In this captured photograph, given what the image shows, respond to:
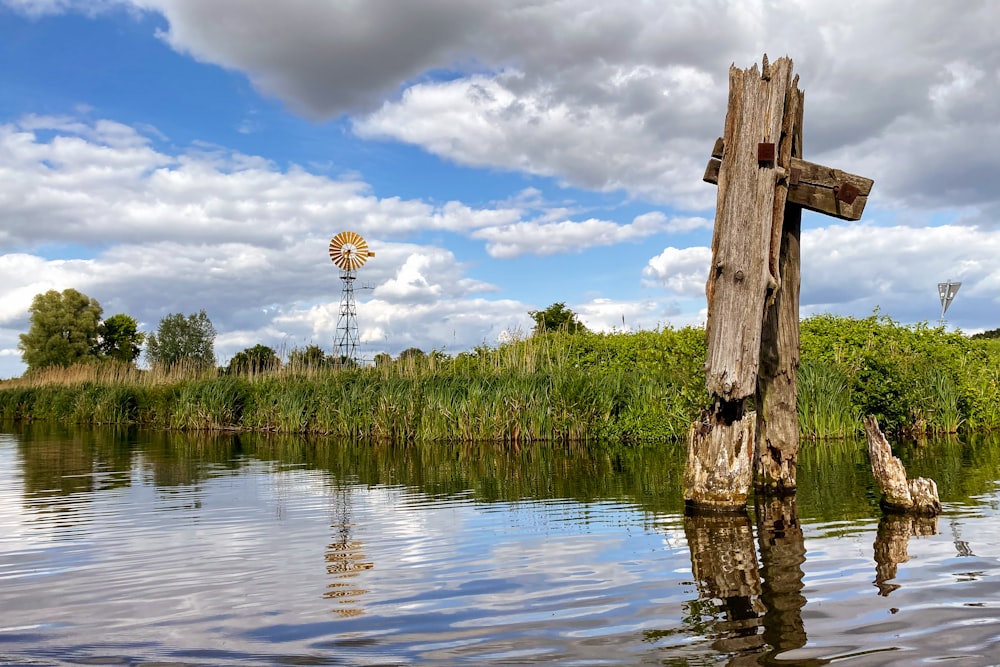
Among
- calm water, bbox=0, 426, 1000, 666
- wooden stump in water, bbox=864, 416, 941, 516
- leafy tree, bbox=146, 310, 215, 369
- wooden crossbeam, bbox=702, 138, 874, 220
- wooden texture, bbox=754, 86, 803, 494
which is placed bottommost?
calm water, bbox=0, 426, 1000, 666

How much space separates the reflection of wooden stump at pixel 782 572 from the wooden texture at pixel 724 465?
0.30m

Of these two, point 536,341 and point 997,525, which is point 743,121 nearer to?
point 997,525

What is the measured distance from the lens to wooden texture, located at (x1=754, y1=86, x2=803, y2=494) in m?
7.87

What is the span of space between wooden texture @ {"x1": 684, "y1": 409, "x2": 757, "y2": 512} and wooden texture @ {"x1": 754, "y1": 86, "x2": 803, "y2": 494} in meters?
1.06

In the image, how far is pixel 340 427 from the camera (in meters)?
20.9

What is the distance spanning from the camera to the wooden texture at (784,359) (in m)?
7.87

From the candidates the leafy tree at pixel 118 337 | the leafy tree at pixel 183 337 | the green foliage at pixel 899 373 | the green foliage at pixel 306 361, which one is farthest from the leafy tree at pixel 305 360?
the leafy tree at pixel 118 337

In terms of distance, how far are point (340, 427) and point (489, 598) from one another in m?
17.1

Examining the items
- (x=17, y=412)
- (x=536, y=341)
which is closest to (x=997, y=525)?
(x=536, y=341)

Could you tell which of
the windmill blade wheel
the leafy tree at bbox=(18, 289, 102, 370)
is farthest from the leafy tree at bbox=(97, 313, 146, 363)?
the windmill blade wheel

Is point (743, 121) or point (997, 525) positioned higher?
point (743, 121)

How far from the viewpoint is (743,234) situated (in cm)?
681

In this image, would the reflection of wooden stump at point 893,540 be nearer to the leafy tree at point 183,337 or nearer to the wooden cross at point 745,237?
the wooden cross at point 745,237

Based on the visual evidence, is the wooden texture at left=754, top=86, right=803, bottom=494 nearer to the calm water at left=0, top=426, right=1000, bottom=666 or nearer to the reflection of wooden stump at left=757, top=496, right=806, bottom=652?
the calm water at left=0, top=426, right=1000, bottom=666
